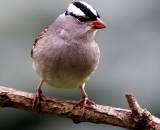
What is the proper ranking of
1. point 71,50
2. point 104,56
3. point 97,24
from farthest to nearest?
point 104,56, point 71,50, point 97,24

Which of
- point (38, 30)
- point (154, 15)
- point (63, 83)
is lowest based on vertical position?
point (63, 83)

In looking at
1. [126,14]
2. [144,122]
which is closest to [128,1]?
[126,14]

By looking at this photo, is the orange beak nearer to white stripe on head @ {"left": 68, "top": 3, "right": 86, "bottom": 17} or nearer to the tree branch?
white stripe on head @ {"left": 68, "top": 3, "right": 86, "bottom": 17}

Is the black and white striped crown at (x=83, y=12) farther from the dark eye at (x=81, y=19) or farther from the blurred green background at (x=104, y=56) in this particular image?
the blurred green background at (x=104, y=56)

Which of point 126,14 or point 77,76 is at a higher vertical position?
point 126,14

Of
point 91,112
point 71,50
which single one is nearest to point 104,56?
point 71,50

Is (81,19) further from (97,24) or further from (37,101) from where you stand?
(37,101)

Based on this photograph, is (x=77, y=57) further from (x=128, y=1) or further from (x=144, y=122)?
(x=128, y=1)
